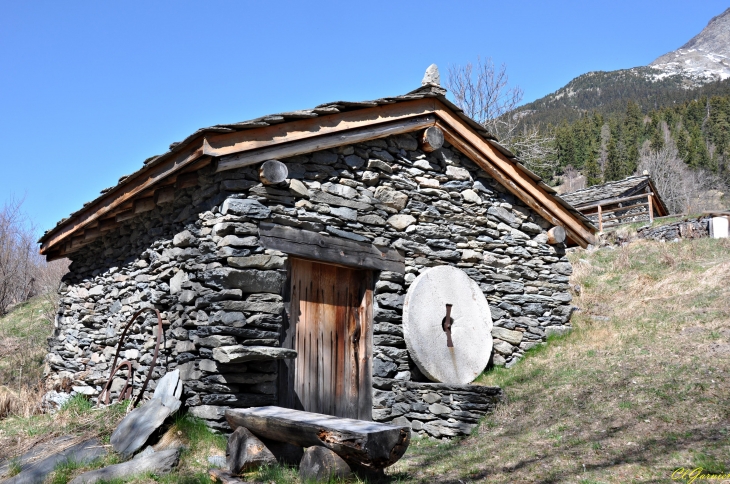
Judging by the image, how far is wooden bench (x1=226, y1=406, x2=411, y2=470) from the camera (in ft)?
13.1

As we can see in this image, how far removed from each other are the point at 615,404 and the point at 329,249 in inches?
125

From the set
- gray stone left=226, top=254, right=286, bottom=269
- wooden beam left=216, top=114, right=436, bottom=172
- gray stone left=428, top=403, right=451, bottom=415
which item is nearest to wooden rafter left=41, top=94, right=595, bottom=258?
wooden beam left=216, top=114, right=436, bottom=172

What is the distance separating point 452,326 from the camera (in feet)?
23.9

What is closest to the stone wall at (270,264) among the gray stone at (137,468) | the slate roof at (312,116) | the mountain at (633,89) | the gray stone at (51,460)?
the slate roof at (312,116)

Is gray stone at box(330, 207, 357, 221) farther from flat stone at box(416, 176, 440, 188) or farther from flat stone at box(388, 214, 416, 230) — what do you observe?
flat stone at box(416, 176, 440, 188)

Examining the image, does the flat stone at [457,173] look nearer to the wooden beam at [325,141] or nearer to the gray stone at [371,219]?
the wooden beam at [325,141]

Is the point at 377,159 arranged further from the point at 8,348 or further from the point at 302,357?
the point at 8,348

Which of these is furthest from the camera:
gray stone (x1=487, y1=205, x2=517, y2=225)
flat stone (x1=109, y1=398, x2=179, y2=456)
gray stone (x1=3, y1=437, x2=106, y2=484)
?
gray stone (x1=487, y1=205, x2=517, y2=225)

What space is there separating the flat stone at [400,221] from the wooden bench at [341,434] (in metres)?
2.96

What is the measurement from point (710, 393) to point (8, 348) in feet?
40.8

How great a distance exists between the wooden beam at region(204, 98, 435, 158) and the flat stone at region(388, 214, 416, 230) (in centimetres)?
112

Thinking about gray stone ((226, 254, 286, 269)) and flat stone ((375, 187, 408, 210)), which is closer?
gray stone ((226, 254, 286, 269))

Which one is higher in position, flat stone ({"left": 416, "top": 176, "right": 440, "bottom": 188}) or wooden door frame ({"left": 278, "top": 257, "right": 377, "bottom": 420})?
flat stone ({"left": 416, "top": 176, "right": 440, "bottom": 188})

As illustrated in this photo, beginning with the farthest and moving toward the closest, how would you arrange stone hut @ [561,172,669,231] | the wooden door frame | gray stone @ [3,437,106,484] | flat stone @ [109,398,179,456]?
stone hut @ [561,172,669,231]
the wooden door frame
flat stone @ [109,398,179,456]
gray stone @ [3,437,106,484]
